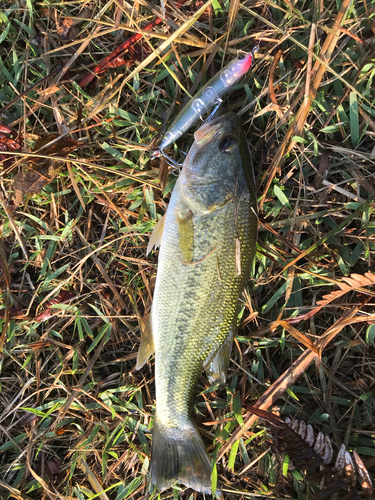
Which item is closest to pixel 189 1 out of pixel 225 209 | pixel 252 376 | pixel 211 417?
pixel 225 209

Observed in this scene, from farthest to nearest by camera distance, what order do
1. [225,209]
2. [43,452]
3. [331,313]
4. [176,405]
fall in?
[43,452]
[331,313]
[176,405]
[225,209]

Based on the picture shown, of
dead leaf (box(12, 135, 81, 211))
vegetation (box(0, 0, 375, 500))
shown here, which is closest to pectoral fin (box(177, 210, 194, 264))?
vegetation (box(0, 0, 375, 500))

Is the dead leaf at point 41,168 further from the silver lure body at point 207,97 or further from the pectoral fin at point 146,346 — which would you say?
the pectoral fin at point 146,346

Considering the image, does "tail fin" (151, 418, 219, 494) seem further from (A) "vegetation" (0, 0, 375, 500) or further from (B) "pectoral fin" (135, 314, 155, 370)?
Result: (B) "pectoral fin" (135, 314, 155, 370)

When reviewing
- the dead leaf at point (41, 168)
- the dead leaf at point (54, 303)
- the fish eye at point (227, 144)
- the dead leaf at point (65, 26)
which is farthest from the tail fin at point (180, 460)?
the dead leaf at point (65, 26)

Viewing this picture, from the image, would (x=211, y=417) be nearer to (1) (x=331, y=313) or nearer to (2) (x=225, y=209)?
Answer: (1) (x=331, y=313)

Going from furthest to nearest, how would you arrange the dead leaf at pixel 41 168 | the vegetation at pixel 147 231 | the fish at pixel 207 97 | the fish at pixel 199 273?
the dead leaf at pixel 41 168 < the vegetation at pixel 147 231 < the fish at pixel 207 97 < the fish at pixel 199 273

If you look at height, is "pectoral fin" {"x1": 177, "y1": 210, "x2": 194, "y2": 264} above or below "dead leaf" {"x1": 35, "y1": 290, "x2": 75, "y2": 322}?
above
